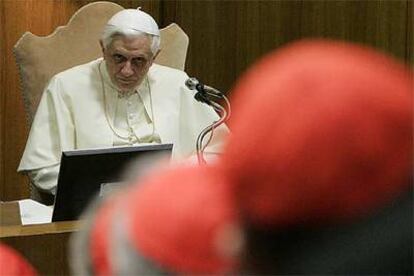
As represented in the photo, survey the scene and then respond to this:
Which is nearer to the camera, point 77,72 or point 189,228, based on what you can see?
point 189,228

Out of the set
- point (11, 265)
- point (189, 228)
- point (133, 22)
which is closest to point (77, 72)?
point (133, 22)

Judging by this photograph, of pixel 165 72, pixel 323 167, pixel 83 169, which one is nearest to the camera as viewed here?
pixel 323 167

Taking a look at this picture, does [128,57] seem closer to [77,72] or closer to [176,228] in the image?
[77,72]

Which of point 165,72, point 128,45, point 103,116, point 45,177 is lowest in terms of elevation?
point 45,177

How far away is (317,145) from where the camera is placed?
0.38 meters

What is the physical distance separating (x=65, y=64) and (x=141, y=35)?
0.36 meters

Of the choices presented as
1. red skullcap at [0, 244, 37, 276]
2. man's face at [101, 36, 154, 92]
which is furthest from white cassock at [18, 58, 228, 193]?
red skullcap at [0, 244, 37, 276]

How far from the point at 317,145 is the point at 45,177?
2837mm

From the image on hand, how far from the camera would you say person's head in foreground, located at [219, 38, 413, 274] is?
1.24 feet

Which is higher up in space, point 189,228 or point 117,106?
point 189,228

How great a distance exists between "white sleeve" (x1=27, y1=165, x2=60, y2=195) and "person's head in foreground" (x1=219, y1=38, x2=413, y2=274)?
277 cm

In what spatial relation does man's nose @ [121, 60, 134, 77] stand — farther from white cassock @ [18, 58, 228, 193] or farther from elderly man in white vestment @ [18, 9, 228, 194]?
white cassock @ [18, 58, 228, 193]

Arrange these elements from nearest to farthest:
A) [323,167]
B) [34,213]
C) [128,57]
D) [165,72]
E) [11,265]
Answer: [323,167]
[11,265]
[34,213]
[128,57]
[165,72]

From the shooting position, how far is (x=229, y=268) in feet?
1.30
